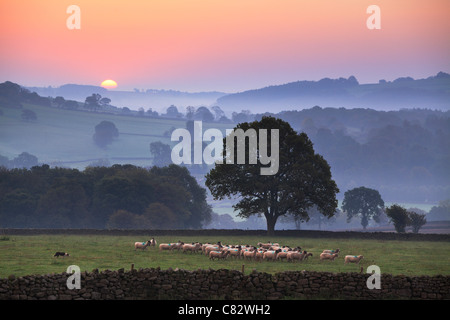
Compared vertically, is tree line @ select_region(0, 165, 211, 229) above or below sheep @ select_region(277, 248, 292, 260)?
above

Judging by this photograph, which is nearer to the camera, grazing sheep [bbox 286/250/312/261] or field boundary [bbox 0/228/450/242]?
grazing sheep [bbox 286/250/312/261]

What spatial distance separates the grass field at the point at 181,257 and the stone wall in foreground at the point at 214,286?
19.6 feet

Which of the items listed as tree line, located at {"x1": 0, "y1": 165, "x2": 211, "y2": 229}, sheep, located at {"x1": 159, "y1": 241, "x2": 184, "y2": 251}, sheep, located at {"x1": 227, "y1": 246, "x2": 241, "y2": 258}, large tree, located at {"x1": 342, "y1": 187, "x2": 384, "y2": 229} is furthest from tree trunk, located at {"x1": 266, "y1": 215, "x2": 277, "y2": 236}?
large tree, located at {"x1": 342, "y1": 187, "x2": 384, "y2": 229}

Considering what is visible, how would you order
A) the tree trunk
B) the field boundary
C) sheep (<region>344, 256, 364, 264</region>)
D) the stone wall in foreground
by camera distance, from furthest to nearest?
1. the tree trunk
2. the field boundary
3. sheep (<region>344, 256, 364, 264</region>)
4. the stone wall in foreground

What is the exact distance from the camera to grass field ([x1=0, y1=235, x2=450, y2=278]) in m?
41.4

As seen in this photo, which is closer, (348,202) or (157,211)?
(157,211)

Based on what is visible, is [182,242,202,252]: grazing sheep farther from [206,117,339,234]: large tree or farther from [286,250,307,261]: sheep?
[206,117,339,234]: large tree

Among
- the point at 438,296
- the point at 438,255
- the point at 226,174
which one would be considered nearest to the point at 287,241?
the point at 226,174

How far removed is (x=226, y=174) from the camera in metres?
75.9

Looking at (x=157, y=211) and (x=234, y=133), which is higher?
(x=234, y=133)

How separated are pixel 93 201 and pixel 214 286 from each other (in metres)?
85.2

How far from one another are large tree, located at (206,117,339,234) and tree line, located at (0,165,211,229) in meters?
36.9
